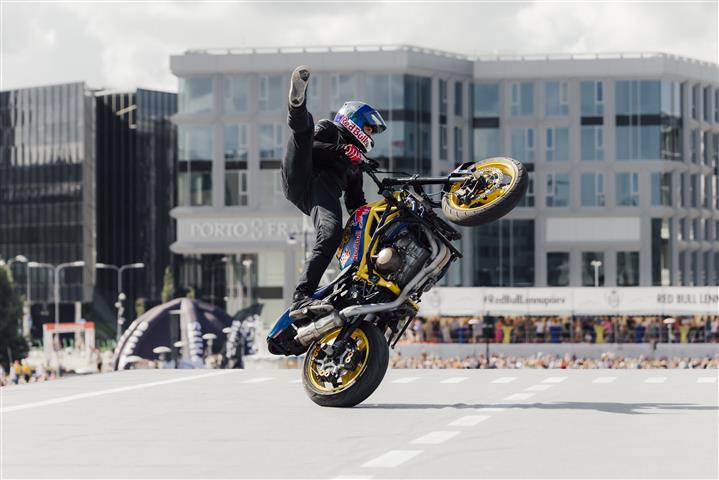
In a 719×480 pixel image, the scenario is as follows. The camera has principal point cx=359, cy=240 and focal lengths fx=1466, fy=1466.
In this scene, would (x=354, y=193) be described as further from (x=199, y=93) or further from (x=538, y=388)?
(x=199, y=93)

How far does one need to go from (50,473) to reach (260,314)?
3629 inches

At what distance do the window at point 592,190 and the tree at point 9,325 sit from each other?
39.0 m

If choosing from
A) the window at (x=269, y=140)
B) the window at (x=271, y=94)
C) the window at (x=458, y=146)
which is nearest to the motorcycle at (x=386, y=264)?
the window at (x=269, y=140)

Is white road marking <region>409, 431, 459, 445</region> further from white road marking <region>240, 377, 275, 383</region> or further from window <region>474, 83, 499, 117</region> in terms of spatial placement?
window <region>474, 83, 499, 117</region>

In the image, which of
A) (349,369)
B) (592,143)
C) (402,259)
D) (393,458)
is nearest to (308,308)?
(349,369)

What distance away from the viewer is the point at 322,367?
43.8 feet

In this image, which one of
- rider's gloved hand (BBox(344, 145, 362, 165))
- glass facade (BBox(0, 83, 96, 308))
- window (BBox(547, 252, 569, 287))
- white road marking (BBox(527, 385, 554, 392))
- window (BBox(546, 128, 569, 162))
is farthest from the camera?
glass facade (BBox(0, 83, 96, 308))

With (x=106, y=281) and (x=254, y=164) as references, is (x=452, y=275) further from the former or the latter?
(x=106, y=281)

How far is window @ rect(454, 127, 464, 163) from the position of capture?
3989 inches

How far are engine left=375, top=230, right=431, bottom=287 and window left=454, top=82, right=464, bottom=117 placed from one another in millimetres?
89003

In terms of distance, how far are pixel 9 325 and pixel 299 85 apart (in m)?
84.2

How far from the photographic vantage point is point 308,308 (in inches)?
529

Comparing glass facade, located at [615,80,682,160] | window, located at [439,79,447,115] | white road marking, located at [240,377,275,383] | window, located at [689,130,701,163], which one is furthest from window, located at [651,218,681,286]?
white road marking, located at [240,377,275,383]

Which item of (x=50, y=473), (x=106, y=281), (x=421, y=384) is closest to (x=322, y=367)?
(x=421, y=384)
